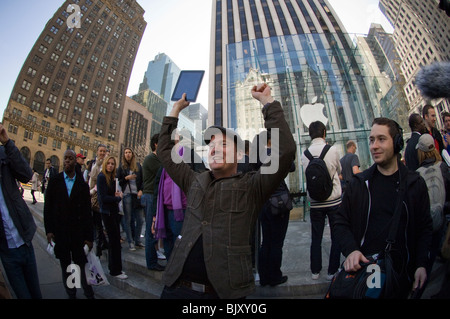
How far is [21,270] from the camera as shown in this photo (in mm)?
2098

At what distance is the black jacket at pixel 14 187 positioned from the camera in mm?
2125

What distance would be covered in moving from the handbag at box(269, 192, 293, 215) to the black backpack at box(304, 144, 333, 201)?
0.41 m

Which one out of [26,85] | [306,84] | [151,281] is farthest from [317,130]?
[26,85]

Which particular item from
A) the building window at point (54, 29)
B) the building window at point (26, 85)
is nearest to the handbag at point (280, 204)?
the building window at point (26, 85)

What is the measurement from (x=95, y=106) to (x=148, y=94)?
4746cm

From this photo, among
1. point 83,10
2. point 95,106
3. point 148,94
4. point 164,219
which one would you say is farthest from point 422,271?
point 148,94

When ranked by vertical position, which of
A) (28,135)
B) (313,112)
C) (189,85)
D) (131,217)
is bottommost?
(131,217)

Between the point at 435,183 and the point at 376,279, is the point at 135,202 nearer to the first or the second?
the point at 376,279

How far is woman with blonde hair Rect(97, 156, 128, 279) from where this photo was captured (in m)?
3.12

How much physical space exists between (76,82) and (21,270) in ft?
234

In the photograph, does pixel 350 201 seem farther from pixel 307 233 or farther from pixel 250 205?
pixel 307 233

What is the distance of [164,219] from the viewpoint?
2881 mm

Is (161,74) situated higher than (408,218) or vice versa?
(161,74)

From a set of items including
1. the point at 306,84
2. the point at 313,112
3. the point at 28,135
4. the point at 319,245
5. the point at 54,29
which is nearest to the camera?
the point at 319,245
